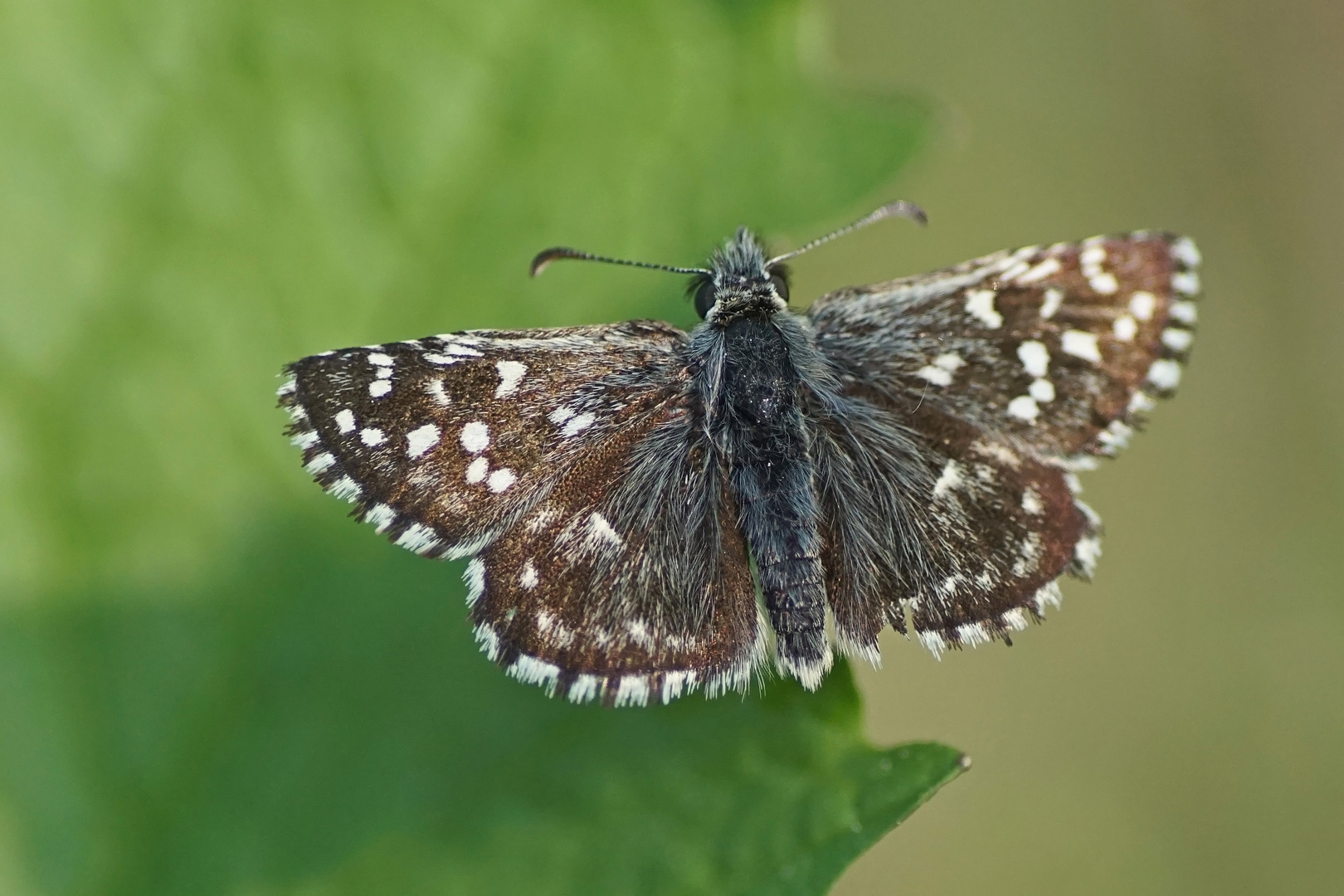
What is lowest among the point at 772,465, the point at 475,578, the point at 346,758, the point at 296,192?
the point at 346,758

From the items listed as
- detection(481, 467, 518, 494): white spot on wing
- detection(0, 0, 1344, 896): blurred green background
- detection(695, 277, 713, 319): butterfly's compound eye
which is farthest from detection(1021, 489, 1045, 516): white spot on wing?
detection(481, 467, 518, 494): white spot on wing

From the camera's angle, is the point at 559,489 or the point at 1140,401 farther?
the point at 1140,401

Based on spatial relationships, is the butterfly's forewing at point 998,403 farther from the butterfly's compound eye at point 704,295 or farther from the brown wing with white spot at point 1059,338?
the butterfly's compound eye at point 704,295

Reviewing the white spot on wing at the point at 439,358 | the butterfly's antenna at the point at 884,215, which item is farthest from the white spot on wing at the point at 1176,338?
the white spot on wing at the point at 439,358

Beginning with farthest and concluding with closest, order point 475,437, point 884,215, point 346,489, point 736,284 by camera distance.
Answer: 1. point 884,215
2. point 736,284
3. point 475,437
4. point 346,489

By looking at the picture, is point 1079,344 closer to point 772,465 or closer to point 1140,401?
point 1140,401

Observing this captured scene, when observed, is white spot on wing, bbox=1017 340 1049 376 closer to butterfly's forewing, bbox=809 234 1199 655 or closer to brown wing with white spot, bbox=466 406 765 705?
butterfly's forewing, bbox=809 234 1199 655

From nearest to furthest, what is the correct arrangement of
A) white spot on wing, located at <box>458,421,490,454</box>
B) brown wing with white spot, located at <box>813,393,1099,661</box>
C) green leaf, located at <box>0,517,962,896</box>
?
1. green leaf, located at <box>0,517,962,896</box>
2. white spot on wing, located at <box>458,421,490,454</box>
3. brown wing with white spot, located at <box>813,393,1099,661</box>

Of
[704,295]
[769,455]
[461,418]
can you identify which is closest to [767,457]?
[769,455]
